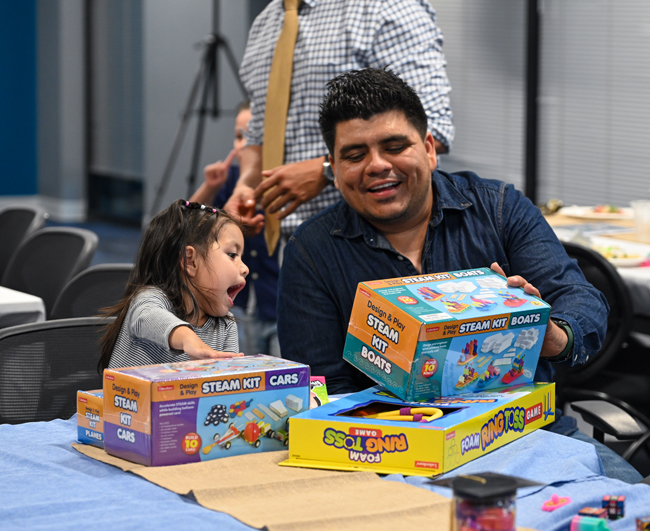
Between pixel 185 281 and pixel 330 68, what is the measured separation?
0.96 metres

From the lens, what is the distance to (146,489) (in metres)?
1.07

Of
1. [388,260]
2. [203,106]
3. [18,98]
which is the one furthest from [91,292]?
[18,98]

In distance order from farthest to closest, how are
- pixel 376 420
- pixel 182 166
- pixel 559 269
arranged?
pixel 182 166, pixel 559 269, pixel 376 420

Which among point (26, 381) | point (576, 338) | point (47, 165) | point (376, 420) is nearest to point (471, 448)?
point (376, 420)

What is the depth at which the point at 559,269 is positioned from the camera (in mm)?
1709

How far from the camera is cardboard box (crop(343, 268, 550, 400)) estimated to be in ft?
3.91

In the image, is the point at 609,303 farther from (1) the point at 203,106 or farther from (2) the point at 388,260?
(1) the point at 203,106

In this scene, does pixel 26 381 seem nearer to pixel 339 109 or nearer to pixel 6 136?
pixel 339 109

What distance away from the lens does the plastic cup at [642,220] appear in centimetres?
303

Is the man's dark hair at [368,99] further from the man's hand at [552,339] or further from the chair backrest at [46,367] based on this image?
the chair backrest at [46,367]

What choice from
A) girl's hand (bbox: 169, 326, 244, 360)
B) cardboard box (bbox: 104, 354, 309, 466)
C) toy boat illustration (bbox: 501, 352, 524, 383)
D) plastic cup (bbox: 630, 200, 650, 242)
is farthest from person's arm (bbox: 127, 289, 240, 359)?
plastic cup (bbox: 630, 200, 650, 242)

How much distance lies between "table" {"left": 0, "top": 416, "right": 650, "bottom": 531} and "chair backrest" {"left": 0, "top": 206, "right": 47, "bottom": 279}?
2.47 meters

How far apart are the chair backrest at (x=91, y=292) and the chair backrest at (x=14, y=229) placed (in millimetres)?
1316

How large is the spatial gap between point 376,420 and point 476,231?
0.74 meters
